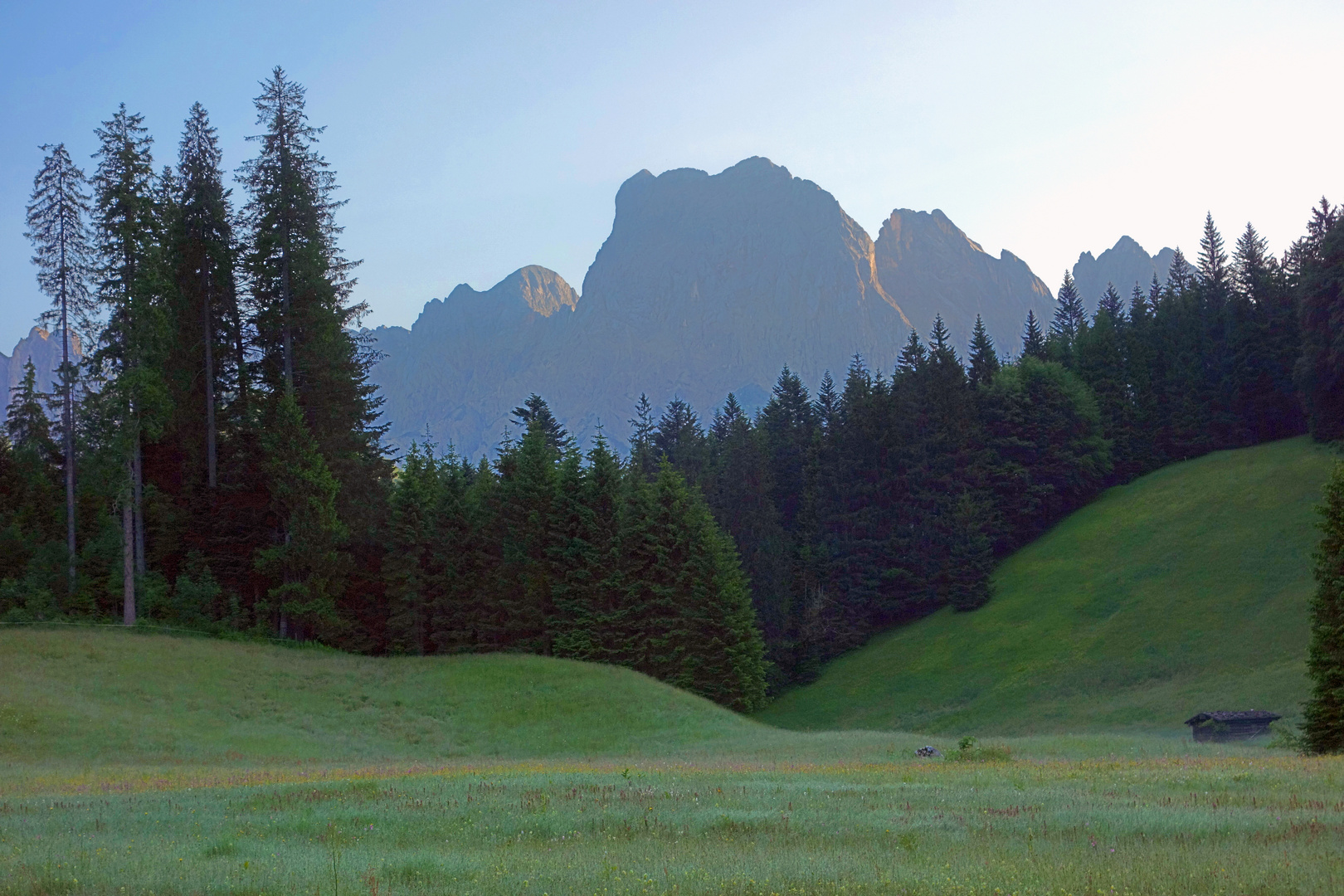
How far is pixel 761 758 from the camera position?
2756 centimetres

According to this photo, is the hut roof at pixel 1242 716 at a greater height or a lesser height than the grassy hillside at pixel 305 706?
lesser

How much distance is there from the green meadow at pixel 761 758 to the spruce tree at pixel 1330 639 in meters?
1.63

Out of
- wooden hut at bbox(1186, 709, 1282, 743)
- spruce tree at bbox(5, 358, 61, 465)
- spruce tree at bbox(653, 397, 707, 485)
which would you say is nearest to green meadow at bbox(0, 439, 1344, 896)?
wooden hut at bbox(1186, 709, 1282, 743)

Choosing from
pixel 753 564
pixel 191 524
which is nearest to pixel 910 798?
pixel 191 524

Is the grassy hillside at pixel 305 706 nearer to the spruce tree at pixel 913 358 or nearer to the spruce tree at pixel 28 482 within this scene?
the spruce tree at pixel 28 482

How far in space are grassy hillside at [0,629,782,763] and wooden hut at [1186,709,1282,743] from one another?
17.2m

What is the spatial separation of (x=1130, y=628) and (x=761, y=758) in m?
38.9

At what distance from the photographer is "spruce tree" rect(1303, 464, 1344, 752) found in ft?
81.4

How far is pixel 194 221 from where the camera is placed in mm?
58438

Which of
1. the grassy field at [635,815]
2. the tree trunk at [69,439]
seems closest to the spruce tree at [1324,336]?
the grassy field at [635,815]

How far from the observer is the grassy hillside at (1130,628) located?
47.3 meters

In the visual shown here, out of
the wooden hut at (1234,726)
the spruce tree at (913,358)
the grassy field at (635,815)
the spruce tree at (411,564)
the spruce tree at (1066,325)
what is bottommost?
the wooden hut at (1234,726)

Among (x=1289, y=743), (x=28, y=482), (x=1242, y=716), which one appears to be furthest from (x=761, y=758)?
(x=28, y=482)

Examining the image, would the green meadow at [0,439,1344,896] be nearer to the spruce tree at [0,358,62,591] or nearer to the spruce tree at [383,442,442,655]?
the spruce tree at [383,442,442,655]
